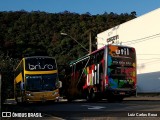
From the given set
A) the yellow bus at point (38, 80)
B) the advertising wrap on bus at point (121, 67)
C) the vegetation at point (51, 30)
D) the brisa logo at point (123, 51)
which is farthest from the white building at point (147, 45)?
the vegetation at point (51, 30)

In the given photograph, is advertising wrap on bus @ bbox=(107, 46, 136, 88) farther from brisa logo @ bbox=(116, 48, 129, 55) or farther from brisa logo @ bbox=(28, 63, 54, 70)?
brisa logo @ bbox=(28, 63, 54, 70)

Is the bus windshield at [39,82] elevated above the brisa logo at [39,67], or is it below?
below

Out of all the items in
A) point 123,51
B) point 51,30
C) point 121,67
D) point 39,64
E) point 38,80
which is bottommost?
point 38,80

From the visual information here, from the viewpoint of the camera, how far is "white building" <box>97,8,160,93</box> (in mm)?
48562

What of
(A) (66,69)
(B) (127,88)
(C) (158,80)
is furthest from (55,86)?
(C) (158,80)

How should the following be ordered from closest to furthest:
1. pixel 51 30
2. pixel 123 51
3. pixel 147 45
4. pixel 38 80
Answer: pixel 123 51 < pixel 38 80 < pixel 147 45 < pixel 51 30

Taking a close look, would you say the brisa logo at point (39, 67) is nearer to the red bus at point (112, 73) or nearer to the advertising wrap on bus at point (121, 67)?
the red bus at point (112, 73)

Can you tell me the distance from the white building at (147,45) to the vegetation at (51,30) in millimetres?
Answer: 25913

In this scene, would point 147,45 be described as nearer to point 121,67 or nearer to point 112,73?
point 121,67

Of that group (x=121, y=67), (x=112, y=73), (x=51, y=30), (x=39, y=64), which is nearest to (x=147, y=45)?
(x=121, y=67)

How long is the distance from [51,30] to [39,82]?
62129 millimetres

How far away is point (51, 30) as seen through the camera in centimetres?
9012

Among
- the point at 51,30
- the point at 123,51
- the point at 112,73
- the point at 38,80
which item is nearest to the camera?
the point at 112,73

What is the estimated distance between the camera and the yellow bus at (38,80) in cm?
2850
